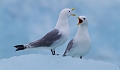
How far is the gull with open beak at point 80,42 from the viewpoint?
4.38 m

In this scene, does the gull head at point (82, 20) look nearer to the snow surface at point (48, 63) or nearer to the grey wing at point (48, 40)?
the grey wing at point (48, 40)

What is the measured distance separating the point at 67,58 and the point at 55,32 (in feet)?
1.48

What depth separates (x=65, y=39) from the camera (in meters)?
4.29

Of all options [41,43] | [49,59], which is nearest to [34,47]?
[41,43]

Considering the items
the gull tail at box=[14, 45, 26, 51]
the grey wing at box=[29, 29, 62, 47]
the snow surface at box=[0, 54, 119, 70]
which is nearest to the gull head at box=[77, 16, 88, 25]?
the grey wing at box=[29, 29, 62, 47]

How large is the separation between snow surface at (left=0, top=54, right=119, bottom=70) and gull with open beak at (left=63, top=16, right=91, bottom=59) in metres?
0.33

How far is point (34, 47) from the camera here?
4281 millimetres

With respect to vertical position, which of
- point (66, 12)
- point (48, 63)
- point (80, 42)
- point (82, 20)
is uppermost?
point (66, 12)

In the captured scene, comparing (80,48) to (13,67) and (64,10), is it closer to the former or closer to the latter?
(64,10)

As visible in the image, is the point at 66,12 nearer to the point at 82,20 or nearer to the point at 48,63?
the point at 82,20

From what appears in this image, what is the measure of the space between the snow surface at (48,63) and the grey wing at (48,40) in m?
0.23

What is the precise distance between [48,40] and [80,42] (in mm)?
421

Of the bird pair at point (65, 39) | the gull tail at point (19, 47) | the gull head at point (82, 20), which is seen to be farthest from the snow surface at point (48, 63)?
the gull head at point (82, 20)

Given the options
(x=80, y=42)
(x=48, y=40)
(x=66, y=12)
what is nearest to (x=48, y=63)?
(x=48, y=40)
